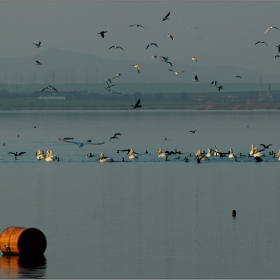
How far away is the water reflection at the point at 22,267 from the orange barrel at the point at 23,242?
225mm

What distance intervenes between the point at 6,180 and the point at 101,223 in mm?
19189

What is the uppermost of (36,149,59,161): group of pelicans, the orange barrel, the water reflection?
(36,149,59,161): group of pelicans

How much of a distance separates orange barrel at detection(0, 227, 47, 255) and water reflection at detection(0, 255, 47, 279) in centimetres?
22

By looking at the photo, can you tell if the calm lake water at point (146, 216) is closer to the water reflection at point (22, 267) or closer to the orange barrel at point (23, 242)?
the water reflection at point (22, 267)

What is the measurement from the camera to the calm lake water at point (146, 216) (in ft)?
93.2

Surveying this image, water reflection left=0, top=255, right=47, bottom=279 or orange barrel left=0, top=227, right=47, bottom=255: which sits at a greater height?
orange barrel left=0, top=227, right=47, bottom=255

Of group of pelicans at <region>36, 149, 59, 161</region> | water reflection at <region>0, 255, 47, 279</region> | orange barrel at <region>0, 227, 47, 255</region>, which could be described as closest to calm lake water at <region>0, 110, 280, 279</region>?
water reflection at <region>0, 255, 47, 279</region>

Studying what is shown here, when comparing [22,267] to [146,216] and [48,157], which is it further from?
[48,157]

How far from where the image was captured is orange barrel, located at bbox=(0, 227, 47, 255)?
2905 cm

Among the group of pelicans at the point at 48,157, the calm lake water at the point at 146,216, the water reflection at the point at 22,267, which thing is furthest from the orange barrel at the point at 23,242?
the group of pelicans at the point at 48,157

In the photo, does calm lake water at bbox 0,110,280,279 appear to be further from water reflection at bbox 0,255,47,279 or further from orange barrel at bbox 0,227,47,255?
orange barrel at bbox 0,227,47,255

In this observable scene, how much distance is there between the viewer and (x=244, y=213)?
38.9 metres

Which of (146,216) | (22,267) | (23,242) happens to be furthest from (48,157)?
(22,267)

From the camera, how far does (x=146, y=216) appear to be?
38.3 m
